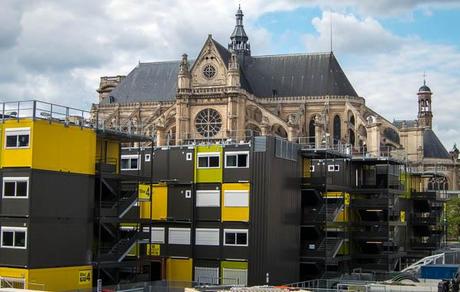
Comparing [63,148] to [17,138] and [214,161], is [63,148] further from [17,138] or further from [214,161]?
[214,161]

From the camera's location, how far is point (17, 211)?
33750 millimetres

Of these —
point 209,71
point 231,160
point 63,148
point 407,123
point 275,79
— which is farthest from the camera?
point 407,123

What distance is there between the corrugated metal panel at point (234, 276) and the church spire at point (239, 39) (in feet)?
252

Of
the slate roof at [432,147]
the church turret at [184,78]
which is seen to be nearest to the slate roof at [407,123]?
the slate roof at [432,147]

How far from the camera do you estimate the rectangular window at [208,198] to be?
145 ft

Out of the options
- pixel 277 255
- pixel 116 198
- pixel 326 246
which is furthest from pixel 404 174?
pixel 116 198

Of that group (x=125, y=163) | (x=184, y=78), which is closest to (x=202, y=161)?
(x=125, y=163)

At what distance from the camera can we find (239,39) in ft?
397

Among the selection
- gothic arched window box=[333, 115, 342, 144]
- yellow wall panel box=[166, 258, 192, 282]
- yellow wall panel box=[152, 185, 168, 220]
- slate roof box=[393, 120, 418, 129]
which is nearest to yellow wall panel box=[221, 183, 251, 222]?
yellow wall panel box=[166, 258, 192, 282]

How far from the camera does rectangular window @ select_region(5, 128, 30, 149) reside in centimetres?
3375

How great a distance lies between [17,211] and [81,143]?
175 inches

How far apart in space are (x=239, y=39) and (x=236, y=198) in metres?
80.2

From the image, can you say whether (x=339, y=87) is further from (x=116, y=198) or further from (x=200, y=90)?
(x=116, y=198)

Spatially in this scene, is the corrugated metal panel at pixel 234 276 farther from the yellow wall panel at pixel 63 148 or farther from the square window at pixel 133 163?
the yellow wall panel at pixel 63 148
